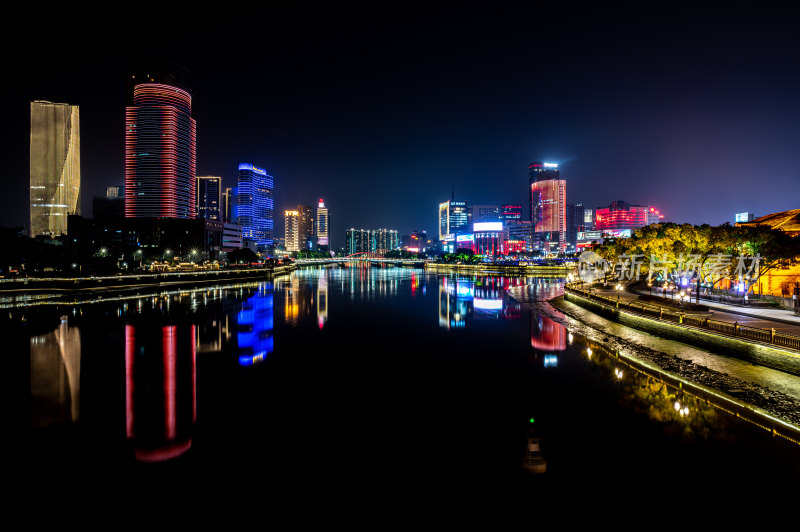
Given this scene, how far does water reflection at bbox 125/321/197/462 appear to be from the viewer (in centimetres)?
1004

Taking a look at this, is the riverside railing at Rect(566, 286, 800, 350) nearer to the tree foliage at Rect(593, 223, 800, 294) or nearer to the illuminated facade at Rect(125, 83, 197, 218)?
the tree foliage at Rect(593, 223, 800, 294)

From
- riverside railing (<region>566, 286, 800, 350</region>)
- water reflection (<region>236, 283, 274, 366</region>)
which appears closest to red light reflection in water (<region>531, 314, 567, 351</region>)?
riverside railing (<region>566, 286, 800, 350</region>)

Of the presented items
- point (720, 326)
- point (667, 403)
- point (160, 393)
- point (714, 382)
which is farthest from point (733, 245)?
point (160, 393)

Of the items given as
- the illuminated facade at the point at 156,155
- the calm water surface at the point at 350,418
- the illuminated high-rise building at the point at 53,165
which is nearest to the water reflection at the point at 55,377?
the calm water surface at the point at 350,418

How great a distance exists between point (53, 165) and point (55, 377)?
232 m

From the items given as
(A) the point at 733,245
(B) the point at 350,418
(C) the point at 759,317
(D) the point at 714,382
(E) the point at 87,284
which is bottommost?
(B) the point at 350,418

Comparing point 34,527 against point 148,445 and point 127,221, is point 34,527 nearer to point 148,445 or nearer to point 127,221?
point 148,445

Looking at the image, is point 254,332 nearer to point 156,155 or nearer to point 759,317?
point 759,317

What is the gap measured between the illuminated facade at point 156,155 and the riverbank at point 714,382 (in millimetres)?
173509

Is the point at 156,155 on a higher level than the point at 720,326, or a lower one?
higher

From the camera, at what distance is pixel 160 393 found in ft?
44.4

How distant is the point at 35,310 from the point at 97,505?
35.3 meters

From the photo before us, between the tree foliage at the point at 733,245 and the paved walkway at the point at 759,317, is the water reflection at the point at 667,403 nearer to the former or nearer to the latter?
the paved walkway at the point at 759,317

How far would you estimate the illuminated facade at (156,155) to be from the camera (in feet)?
519
